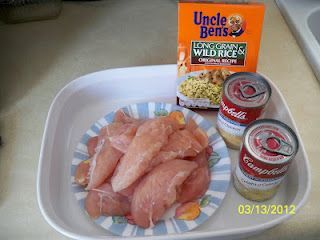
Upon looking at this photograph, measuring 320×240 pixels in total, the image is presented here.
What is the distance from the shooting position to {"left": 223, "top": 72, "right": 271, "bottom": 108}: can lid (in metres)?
0.70

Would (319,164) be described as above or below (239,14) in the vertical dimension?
below

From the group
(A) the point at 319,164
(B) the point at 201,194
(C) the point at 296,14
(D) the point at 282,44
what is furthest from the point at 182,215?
(C) the point at 296,14

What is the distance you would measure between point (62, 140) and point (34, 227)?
0.20 m

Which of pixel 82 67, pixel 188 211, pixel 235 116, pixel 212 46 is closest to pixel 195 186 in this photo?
pixel 188 211

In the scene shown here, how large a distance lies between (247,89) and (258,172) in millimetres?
176

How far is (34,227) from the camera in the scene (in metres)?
0.65

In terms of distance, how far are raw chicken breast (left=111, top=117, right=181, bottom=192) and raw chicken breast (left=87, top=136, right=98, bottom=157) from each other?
0.08 m

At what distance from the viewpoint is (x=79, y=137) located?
0.82 m

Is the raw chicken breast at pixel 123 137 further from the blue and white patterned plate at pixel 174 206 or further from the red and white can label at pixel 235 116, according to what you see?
the red and white can label at pixel 235 116

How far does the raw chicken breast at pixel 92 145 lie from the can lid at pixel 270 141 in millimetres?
A: 308

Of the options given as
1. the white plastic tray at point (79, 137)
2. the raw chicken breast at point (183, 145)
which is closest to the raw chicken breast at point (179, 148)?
the raw chicken breast at point (183, 145)

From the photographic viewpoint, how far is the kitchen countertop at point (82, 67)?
67cm

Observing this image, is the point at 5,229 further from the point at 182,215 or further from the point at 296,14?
the point at 296,14

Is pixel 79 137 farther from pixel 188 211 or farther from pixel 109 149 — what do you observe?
pixel 188 211
